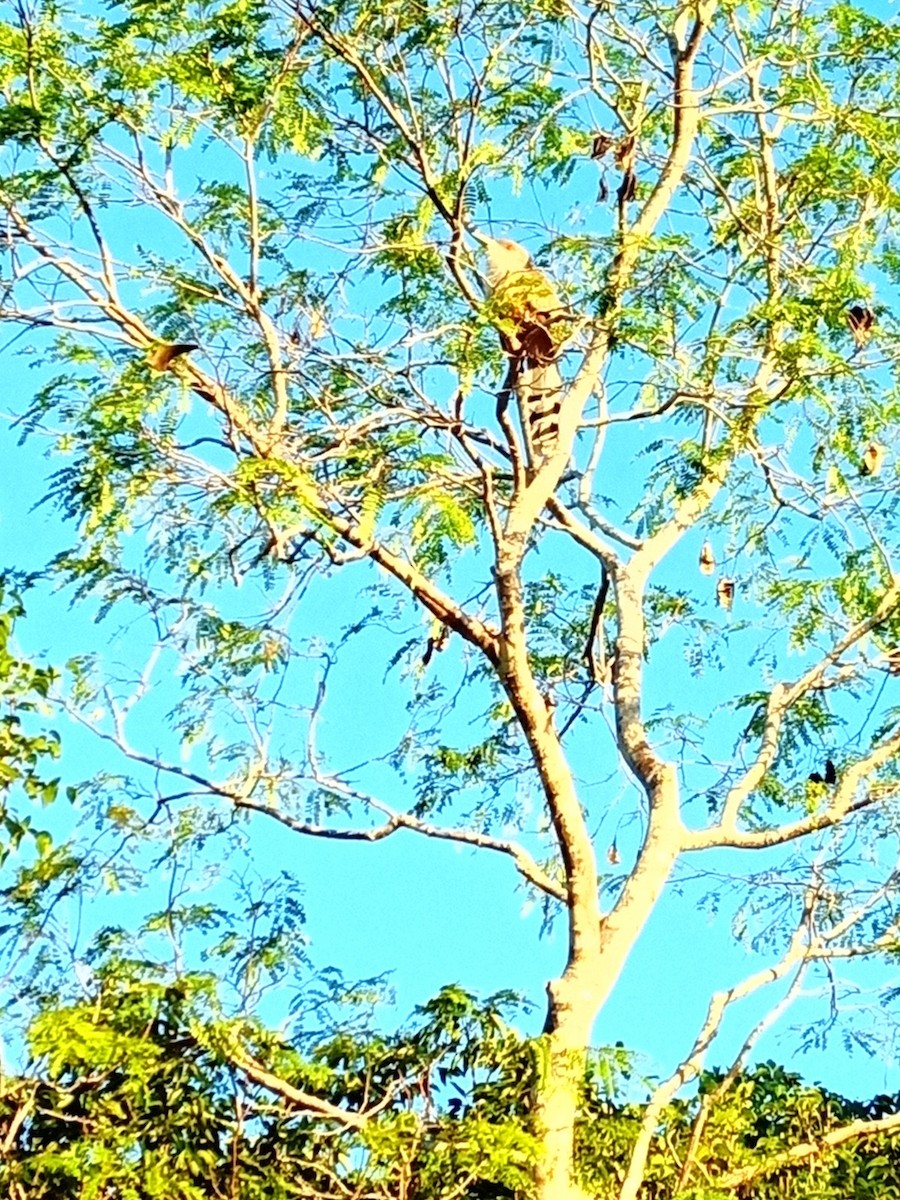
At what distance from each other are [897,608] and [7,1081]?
3500 mm

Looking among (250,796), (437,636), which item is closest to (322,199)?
(437,636)

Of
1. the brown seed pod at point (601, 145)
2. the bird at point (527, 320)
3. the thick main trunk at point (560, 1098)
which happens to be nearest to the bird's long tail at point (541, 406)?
the bird at point (527, 320)

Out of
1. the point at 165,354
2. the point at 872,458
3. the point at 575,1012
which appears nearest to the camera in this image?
the point at 165,354

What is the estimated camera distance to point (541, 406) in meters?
6.30

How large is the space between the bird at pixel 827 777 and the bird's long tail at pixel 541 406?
1558mm

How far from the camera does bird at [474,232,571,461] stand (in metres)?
5.71

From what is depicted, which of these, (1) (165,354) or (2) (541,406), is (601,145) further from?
(1) (165,354)

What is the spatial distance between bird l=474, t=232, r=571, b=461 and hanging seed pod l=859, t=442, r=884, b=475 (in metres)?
1.09

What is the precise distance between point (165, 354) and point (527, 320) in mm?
1238

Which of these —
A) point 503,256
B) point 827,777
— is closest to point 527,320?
point 503,256

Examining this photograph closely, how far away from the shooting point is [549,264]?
6.06 meters

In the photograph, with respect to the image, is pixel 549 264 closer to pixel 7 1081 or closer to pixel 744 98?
pixel 744 98

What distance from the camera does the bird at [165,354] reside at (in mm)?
5203

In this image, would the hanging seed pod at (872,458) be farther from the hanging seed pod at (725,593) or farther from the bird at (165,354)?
the bird at (165,354)
